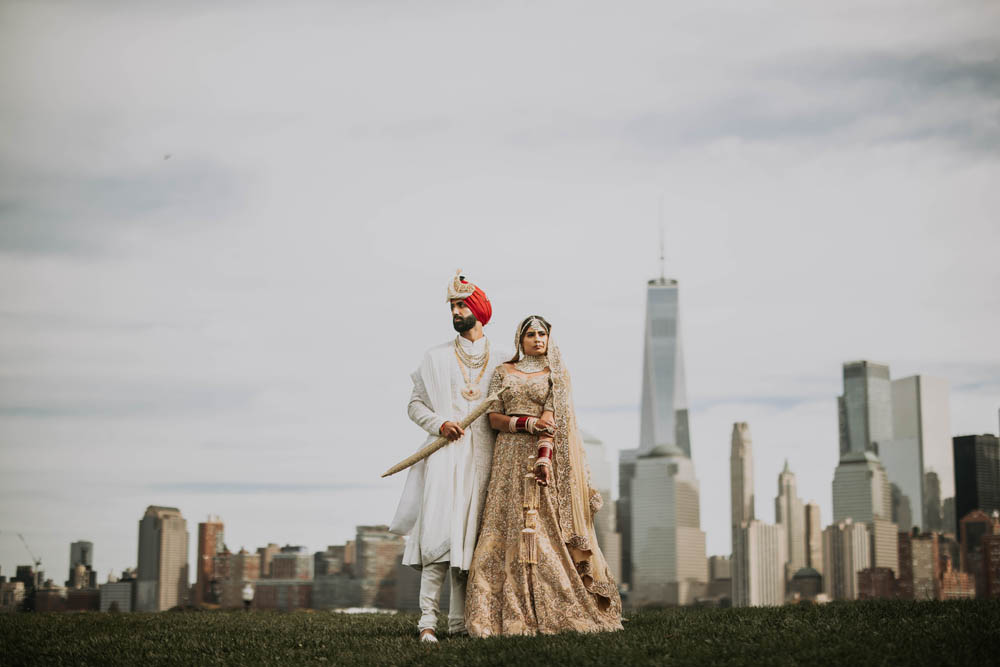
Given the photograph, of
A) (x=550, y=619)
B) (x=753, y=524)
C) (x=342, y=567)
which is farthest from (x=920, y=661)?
(x=753, y=524)

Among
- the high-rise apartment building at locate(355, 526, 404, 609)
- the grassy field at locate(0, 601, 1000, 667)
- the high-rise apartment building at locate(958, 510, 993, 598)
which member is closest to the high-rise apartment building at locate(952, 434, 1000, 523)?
the high-rise apartment building at locate(958, 510, 993, 598)

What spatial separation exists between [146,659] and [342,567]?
9136cm

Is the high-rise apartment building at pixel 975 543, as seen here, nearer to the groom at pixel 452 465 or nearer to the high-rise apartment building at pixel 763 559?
the high-rise apartment building at pixel 763 559

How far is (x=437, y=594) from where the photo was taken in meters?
11.4

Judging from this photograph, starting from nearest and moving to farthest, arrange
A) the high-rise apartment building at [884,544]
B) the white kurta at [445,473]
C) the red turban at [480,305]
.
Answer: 1. the white kurta at [445,473]
2. the red turban at [480,305]
3. the high-rise apartment building at [884,544]

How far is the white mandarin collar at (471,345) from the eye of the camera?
11758mm

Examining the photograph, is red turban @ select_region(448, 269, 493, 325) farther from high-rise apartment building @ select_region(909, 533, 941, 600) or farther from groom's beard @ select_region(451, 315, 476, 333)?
high-rise apartment building @ select_region(909, 533, 941, 600)

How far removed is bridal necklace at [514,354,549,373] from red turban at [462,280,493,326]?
24.1 inches

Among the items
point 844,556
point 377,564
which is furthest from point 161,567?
point 844,556

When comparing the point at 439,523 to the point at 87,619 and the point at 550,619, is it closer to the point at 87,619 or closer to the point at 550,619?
the point at 550,619

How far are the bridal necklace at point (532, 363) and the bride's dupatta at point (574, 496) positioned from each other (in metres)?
0.11

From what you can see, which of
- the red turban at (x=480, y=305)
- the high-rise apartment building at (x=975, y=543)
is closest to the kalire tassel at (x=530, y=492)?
the red turban at (x=480, y=305)

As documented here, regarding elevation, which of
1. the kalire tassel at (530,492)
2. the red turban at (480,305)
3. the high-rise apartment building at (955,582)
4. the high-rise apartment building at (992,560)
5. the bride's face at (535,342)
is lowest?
the high-rise apartment building at (955,582)

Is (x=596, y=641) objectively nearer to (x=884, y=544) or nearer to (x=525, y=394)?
(x=525, y=394)
